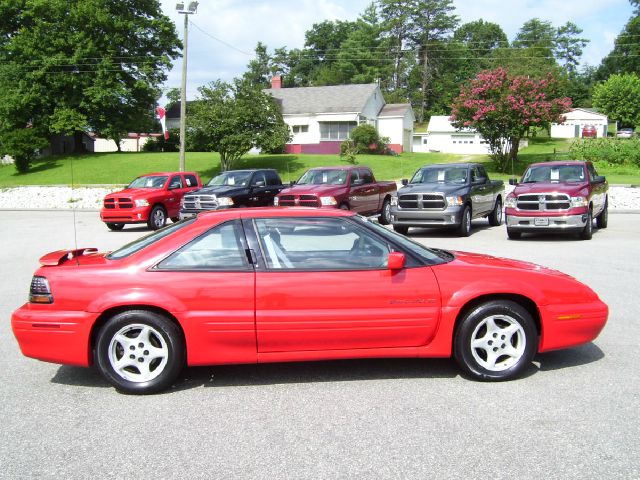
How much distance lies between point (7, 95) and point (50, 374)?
49.5m

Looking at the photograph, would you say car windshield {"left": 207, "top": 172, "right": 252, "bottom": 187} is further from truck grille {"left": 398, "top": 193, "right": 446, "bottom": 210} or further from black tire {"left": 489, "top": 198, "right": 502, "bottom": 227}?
black tire {"left": 489, "top": 198, "right": 502, "bottom": 227}

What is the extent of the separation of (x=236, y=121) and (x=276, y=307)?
115 feet

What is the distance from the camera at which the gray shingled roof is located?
54.5 metres

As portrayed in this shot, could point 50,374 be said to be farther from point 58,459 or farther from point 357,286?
point 357,286

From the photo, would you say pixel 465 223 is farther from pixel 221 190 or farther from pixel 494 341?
pixel 494 341

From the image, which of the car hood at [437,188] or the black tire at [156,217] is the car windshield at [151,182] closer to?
the black tire at [156,217]

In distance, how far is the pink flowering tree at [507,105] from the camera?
3597cm

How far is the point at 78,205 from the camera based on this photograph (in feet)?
102

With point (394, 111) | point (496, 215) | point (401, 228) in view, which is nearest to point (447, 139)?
point (394, 111)

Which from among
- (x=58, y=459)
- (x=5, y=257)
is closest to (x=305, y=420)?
(x=58, y=459)

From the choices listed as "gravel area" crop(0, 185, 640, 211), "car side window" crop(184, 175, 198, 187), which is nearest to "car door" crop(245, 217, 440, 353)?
"car side window" crop(184, 175, 198, 187)

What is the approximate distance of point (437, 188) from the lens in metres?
15.9

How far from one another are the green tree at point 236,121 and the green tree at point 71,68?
1290 cm

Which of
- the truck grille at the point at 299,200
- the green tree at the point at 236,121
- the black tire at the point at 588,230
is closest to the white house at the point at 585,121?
the green tree at the point at 236,121
